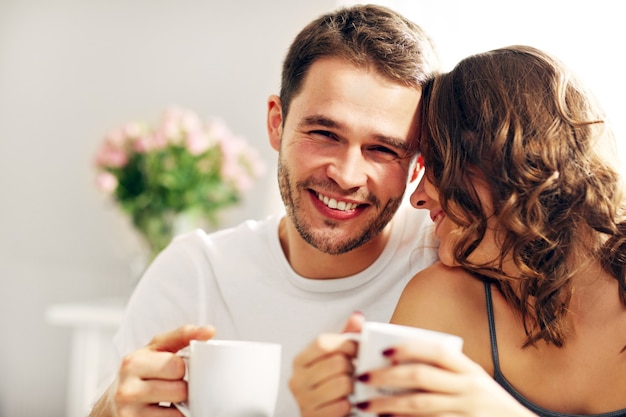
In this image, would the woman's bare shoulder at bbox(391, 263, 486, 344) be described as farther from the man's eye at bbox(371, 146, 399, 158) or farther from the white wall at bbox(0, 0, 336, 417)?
the white wall at bbox(0, 0, 336, 417)

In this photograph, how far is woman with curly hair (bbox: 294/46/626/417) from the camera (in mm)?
1172

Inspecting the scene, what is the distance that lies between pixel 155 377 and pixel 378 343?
1.15 ft

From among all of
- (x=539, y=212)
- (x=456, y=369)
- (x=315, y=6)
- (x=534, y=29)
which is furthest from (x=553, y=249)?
(x=315, y=6)

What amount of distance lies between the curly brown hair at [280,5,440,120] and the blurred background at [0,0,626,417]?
197cm

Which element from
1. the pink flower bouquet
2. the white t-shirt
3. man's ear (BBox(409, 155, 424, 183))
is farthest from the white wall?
man's ear (BBox(409, 155, 424, 183))

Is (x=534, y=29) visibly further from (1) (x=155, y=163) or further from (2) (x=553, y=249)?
(1) (x=155, y=163)

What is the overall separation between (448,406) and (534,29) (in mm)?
1797

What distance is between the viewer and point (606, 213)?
1177 mm

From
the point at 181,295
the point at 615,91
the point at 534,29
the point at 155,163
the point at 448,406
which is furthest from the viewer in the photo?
the point at 155,163

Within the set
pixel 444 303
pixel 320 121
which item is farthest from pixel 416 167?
pixel 444 303

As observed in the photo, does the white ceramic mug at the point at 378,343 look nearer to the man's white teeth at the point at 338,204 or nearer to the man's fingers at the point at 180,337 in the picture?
the man's fingers at the point at 180,337

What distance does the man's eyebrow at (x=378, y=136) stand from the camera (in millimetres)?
1378

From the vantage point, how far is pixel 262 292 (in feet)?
5.21

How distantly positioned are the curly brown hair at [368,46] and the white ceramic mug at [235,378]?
2.38ft
